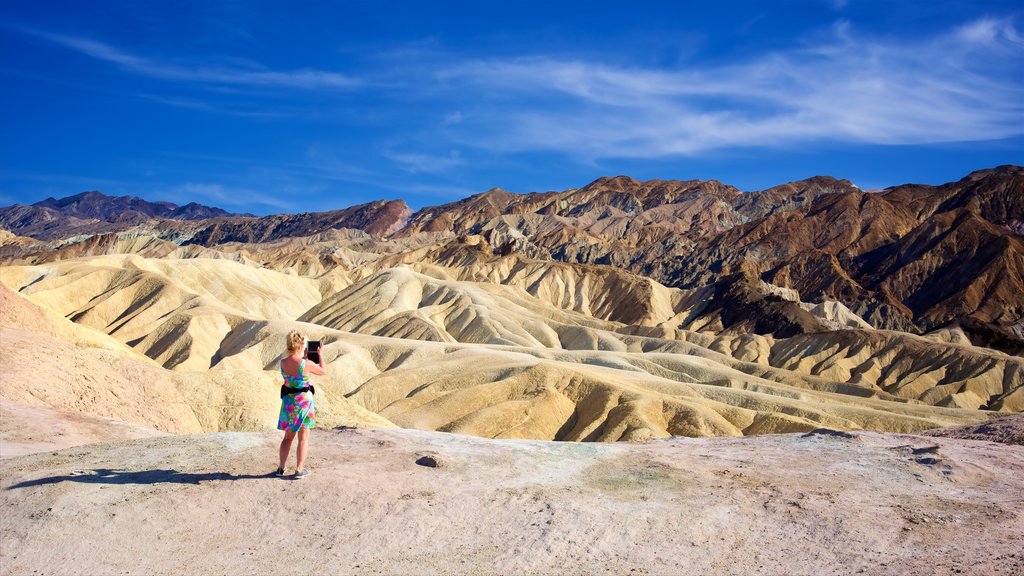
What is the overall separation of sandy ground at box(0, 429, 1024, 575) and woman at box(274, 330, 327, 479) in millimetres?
377

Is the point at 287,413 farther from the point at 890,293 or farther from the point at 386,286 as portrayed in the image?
the point at 890,293

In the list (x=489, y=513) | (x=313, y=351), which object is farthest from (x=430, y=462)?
(x=313, y=351)

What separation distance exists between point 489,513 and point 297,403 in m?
3.13

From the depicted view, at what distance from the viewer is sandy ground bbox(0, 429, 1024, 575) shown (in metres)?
9.26

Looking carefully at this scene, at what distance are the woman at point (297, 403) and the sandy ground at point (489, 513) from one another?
377 mm

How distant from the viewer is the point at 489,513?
10.6m

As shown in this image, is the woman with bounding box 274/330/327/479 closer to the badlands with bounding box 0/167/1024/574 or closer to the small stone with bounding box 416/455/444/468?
the badlands with bounding box 0/167/1024/574

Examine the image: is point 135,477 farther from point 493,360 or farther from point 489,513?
point 493,360

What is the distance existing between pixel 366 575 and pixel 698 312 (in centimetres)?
14418

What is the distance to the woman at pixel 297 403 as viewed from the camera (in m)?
11.3

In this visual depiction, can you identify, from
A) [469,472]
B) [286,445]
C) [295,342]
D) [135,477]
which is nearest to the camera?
[295,342]

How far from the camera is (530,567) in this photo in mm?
9102

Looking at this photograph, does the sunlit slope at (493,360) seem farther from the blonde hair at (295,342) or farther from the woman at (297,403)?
the blonde hair at (295,342)

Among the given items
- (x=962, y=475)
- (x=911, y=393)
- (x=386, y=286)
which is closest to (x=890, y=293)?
(x=911, y=393)
